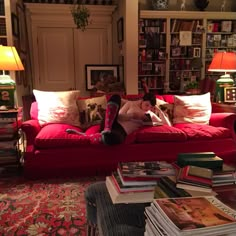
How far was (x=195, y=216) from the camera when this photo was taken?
0.85 m

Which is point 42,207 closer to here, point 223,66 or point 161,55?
point 223,66

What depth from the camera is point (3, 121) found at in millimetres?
2781

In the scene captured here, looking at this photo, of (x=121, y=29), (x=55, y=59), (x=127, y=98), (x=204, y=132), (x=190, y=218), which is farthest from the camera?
(x=55, y=59)

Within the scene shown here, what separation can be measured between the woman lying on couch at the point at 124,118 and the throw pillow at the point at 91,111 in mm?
308

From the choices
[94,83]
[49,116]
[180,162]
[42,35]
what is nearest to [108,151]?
[49,116]

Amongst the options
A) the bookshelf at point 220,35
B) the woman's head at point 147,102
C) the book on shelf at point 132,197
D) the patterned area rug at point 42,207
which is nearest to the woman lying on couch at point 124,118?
the woman's head at point 147,102

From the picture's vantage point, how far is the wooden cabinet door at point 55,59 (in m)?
5.72

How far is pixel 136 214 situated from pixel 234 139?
214 centimetres

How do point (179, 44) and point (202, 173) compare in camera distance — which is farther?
point (179, 44)

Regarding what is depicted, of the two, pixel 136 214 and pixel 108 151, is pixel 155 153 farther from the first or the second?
pixel 136 214

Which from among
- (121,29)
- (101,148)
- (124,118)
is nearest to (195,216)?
(101,148)

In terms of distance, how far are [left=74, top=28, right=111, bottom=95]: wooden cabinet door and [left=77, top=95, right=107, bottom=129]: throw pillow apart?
2.78 metres

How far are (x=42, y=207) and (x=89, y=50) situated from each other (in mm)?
4337

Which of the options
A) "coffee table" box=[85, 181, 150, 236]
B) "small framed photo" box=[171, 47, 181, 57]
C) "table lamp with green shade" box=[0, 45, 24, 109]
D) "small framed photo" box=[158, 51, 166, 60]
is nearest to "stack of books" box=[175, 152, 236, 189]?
"coffee table" box=[85, 181, 150, 236]
